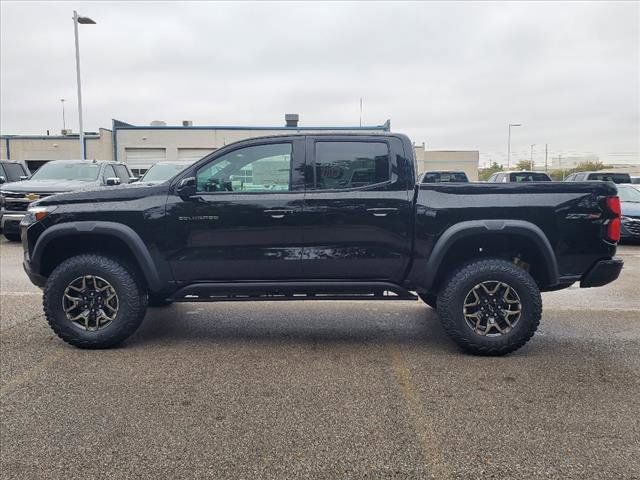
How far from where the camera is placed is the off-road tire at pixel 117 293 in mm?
4934

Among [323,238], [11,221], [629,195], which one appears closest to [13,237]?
[11,221]

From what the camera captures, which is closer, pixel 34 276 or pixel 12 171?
pixel 34 276

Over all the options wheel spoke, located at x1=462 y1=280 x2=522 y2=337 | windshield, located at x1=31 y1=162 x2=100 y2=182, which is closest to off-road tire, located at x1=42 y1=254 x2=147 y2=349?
wheel spoke, located at x1=462 y1=280 x2=522 y2=337

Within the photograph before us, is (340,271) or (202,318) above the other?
(340,271)

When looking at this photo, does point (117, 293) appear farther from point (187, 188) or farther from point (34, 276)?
point (187, 188)

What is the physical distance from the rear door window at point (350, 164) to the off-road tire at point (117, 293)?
75.8 inches

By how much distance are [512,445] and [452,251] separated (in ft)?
6.88

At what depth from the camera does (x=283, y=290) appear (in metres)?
5.02

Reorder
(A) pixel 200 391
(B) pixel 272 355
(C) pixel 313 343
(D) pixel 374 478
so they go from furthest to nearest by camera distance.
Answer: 1. (C) pixel 313 343
2. (B) pixel 272 355
3. (A) pixel 200 391
4. (D) pixel 374 478

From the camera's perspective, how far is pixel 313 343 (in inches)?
208

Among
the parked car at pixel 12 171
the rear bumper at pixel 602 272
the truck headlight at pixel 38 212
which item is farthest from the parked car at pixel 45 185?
the rear bumper at pixel 602 272

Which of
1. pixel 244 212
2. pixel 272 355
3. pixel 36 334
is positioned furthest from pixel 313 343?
pixel 36 334

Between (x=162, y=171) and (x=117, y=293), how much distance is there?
7.90 meters

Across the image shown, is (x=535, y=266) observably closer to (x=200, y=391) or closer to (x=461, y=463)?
(x=461, y=463)
